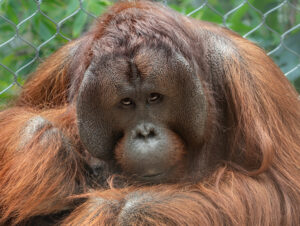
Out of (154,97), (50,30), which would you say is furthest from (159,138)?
(50,30)

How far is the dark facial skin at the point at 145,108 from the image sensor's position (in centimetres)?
196

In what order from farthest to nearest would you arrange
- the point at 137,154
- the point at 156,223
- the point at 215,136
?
the point at 215,136 → the point at 137,154 → the point at 156,223

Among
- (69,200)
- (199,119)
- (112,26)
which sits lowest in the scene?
(69,200)

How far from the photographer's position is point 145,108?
202cm

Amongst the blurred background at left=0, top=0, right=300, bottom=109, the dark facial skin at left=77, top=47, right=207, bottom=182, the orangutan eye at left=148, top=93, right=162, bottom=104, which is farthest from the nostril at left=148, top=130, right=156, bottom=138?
the blurred background at left=0, top=0, right=300, bottom=109

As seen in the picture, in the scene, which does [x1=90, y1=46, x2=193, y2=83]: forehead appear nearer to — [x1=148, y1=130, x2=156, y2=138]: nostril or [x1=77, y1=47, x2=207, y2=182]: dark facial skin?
[x1=77, y1=47, x2=207, y2=182]: dark facial skin

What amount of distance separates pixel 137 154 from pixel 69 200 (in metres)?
0.32

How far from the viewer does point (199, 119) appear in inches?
81.7

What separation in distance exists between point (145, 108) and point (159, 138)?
0.12 meters

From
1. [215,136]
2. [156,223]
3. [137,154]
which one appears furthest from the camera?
[215,136]

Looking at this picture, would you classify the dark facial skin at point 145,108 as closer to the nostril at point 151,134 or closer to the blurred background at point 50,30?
the nostril at point 151,134

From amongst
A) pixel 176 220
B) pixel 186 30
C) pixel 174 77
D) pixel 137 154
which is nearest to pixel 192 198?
pixel 176 220

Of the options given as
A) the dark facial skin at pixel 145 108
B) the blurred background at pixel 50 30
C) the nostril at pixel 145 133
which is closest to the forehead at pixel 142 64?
the dark facial skin at pixel 145 108

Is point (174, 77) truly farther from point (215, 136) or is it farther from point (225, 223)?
point (225, 223)
